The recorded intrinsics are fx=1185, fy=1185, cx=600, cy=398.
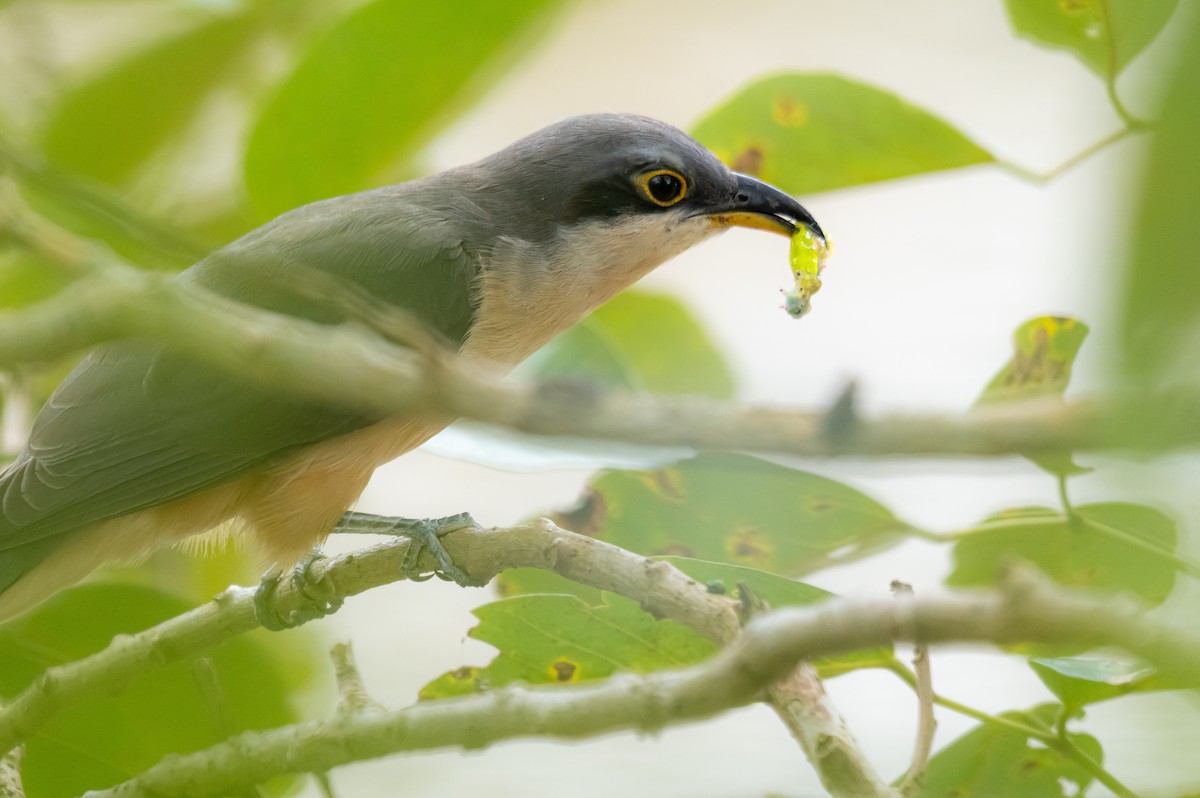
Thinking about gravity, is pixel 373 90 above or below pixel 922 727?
above

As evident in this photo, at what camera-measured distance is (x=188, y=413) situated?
272cm

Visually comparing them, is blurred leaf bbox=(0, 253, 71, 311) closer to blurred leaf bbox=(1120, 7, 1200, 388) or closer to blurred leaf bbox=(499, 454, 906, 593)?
blurred leaf bbox=(499, 454, 906, 593)

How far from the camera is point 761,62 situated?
673cm

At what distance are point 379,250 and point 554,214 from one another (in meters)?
0.52

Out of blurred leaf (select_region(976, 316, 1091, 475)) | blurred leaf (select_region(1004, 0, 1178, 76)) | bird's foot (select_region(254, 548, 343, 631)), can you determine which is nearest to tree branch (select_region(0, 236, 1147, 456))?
blurred leaf (select_region(976, 316, 1091, 475))

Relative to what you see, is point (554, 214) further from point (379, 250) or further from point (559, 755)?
point (559, 755)

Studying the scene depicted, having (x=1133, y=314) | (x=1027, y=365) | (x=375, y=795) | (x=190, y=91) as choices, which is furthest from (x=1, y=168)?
(x=375, y=795)

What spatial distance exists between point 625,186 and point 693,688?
2081 millimetres

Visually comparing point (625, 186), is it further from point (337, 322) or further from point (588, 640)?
point (588, 640)

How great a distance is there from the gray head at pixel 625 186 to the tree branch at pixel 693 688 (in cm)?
171

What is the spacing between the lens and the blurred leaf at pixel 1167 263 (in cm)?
51

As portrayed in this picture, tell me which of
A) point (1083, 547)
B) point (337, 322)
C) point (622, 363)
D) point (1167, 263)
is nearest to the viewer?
point (1167, 263)

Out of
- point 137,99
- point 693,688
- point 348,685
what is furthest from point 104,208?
point 137,99

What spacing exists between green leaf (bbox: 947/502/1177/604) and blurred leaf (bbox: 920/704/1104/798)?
244mm
